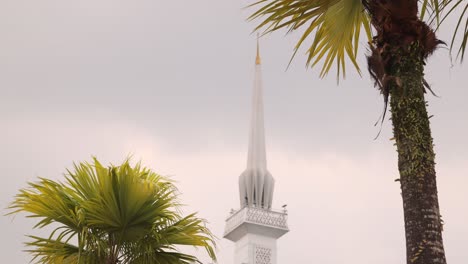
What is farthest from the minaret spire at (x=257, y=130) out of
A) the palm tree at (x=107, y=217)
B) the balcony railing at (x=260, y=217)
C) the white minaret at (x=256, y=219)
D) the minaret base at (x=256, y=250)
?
the palm tree at (x=107, y=217)

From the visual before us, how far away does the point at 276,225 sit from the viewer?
75.4 metres

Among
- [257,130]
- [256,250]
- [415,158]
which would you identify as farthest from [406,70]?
[257,130]

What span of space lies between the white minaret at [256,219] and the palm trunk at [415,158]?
6433 cm

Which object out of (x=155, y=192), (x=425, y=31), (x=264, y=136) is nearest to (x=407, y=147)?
(x=425, y=31)

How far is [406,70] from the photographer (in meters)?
10.2

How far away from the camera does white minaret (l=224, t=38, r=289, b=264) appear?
244 ft

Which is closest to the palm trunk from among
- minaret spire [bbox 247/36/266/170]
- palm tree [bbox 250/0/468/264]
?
palm tree [bbox 250/0/468/264]

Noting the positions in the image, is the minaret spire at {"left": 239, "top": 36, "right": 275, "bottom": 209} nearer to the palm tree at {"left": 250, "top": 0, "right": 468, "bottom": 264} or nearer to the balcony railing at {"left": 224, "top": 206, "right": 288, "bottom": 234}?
the balcony railing at {"left": 224, "top": 206, "right": 288, "bottom": 234}

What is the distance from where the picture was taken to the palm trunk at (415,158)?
9.00 metres

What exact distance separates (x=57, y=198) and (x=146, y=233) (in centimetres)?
136

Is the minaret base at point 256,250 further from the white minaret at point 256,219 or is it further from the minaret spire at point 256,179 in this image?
the minaret spire at point 256,179

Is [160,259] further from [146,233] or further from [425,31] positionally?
[425,31]

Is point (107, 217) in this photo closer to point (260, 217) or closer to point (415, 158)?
point (415, 158)

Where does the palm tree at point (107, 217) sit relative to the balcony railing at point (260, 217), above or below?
below
